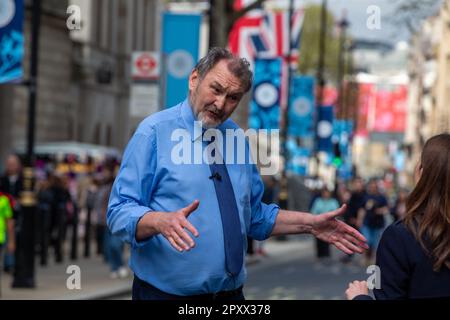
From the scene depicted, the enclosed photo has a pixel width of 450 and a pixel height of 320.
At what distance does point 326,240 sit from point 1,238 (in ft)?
42.7

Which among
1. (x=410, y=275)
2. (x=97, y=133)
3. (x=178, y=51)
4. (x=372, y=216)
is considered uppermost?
(x=178, y=51)

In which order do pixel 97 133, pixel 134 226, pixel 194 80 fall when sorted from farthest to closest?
1. pixel 97 133
2. pixel 194 80
3. pixel 134 226

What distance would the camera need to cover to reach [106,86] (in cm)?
5212

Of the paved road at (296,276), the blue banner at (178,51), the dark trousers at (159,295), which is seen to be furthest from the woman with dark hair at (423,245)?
the blue banner at (178,51)

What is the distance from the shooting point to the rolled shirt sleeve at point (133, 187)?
Result: 15.5 ft

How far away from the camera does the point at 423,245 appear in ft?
14.7

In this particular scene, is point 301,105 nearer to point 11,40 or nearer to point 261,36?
point 261,36

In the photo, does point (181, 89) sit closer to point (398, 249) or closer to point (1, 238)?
point (1, 238)

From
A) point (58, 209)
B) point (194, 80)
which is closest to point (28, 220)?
point (58, 209)

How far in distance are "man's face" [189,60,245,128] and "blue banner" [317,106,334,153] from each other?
163 ft

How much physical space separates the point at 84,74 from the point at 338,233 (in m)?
42.0

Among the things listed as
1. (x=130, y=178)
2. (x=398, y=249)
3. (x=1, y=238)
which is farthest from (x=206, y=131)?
(x=1, y=238)

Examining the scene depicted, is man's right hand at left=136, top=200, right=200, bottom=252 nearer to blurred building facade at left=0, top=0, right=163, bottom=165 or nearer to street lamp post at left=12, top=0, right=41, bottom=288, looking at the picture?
street lamp post at left=12, top=0, right=41, bottom=288

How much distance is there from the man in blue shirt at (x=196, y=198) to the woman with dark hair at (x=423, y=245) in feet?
1.01
